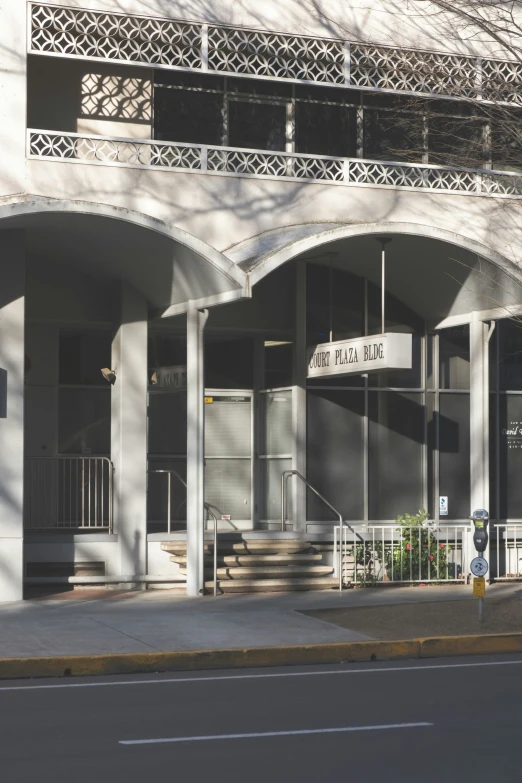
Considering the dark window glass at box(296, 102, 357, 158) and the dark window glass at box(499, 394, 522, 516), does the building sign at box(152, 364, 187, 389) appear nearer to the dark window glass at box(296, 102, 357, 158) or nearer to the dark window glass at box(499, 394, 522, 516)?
the dark window glass at box(296, 102, 357, 158)

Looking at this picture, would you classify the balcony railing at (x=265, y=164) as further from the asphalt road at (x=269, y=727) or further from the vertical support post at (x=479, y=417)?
the asphalt road at (x=269, y=727)

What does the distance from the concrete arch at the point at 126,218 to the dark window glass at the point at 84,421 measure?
3565 millimetres

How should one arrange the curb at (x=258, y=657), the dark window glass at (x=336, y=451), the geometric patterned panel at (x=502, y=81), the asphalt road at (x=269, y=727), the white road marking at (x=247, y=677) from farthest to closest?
the dark window glass at (x=336, y=451) → the geometric patterned panel at (x=502, y=81) → the curb at (x=258, y=657) → the white road marking at (x=247, y=677) → the asphalt road at (x=269, y=727)

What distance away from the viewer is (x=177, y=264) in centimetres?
1659

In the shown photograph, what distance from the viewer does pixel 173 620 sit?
48.1 ft

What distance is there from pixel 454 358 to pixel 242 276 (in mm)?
5672

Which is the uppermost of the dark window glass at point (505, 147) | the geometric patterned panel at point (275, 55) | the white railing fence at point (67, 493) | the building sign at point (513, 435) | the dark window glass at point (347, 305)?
the geometric patterned panel at point (275, 55)

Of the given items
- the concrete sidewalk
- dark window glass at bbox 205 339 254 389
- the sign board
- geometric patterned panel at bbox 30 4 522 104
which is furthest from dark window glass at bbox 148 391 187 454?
the sign board

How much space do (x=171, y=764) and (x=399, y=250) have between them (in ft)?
37.3

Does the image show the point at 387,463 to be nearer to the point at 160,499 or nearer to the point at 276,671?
the point at 160,499

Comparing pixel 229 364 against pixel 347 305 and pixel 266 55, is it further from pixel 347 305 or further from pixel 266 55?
pixel 266 55

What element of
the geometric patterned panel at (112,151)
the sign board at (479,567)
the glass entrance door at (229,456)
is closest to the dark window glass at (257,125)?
the geometric patterned panel at (112,151)

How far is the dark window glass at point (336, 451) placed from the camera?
19453 millimetres

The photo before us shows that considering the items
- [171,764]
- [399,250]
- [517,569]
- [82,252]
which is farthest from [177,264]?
[171,764]
